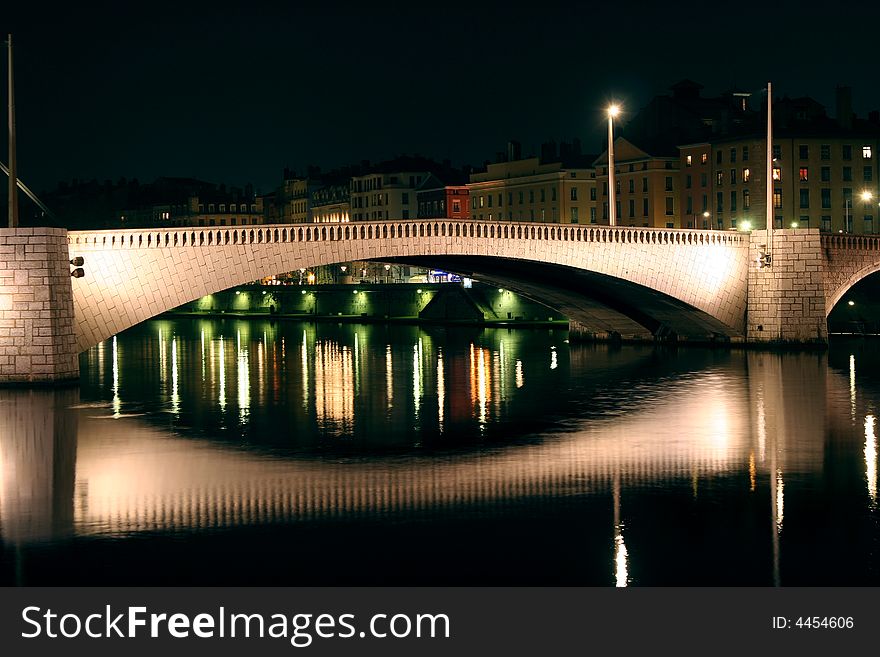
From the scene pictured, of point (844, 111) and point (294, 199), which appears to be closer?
point (844, 111)

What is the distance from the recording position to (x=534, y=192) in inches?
5054

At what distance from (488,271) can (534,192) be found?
236 ft

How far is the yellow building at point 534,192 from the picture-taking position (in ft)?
406

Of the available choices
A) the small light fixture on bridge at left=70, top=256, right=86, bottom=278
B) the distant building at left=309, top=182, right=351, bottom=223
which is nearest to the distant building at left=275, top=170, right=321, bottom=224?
the distant building at left=309, top=182, right=351, bottom=223

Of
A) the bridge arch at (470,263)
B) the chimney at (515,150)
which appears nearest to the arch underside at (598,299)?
the bridge arch at (470,263)

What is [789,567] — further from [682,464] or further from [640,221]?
[640,221]

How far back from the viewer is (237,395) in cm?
4181

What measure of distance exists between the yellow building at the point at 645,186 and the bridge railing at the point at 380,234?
5739 centimetres

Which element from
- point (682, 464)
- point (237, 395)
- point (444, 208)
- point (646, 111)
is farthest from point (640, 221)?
point (682, 464)

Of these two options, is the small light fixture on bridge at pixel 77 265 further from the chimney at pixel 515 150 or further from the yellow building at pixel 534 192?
the chimney at pixel 515 150

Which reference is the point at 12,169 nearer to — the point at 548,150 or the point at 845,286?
the point at 845,286

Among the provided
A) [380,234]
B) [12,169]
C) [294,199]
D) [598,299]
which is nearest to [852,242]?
[598,299]
